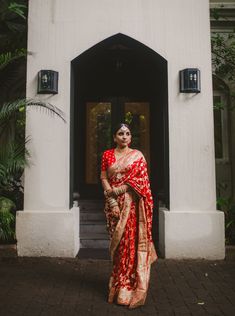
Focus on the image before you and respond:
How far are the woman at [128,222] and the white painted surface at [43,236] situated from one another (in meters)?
2.01

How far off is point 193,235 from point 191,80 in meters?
2.70

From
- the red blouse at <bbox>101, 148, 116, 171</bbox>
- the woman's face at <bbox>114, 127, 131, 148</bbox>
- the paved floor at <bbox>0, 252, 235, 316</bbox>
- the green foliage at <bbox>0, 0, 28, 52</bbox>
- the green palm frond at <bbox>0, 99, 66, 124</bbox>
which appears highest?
the green foliage at <bbox>0, 0, 28, 52</bbox>

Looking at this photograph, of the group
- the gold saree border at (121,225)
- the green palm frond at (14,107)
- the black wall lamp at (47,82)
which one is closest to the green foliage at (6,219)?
the green palm frond at (14,107)

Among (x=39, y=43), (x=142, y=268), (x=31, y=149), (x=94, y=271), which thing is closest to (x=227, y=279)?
(x=142, y=268)

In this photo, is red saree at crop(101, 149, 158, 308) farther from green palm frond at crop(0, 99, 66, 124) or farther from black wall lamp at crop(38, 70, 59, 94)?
black wall lamp at crop(38, 70, 59, 94)

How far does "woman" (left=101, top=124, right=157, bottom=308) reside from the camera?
358 cm

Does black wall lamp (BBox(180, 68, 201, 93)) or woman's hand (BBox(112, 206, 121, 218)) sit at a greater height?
black wall lamp (BBox(180, 68, 201, 93))

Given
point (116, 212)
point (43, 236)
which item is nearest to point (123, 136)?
point (116, 212)

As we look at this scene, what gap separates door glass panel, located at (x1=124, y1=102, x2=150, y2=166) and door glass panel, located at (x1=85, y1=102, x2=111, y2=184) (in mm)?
547

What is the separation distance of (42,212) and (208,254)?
9.58ft

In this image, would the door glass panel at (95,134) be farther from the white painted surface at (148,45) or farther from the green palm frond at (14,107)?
the green palm frond at (14,107)

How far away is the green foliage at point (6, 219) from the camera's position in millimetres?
5555

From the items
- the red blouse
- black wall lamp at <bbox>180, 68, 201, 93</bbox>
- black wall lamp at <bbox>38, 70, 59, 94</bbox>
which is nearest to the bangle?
the red blouse

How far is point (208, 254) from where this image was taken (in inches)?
215
